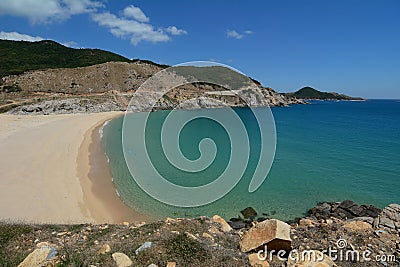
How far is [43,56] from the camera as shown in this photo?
10919 cm

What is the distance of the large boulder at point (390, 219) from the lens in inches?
340

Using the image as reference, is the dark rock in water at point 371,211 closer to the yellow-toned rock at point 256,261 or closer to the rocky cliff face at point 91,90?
the yellow-toned rock at point 256,261

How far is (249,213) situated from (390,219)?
20.1 ft

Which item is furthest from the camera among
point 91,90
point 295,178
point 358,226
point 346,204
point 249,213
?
point 91,90

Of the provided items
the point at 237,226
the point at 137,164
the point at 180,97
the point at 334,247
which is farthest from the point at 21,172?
the point at 180,97

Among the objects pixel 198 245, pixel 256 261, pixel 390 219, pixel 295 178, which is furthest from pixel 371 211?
pixel 198 245

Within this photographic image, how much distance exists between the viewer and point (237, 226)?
1188 centimetres

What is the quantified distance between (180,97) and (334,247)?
72.2m

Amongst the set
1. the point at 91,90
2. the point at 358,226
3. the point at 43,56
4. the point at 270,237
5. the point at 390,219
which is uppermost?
the point at 43,56

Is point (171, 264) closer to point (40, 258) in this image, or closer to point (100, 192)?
point (40, 258)

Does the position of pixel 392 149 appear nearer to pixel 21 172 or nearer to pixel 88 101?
pixel 21 172

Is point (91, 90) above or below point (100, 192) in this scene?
above

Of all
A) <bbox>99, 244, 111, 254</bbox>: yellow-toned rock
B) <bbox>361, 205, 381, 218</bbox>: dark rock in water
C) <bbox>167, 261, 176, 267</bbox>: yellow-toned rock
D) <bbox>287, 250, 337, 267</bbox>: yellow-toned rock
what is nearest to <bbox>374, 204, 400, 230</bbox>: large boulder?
<bbox>361, 205, 381, 218</bbox>: dark rock in water

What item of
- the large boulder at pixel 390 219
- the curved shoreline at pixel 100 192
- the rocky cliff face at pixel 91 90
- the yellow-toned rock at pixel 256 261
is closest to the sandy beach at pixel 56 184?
the curved shoreline at pixel 100 192
